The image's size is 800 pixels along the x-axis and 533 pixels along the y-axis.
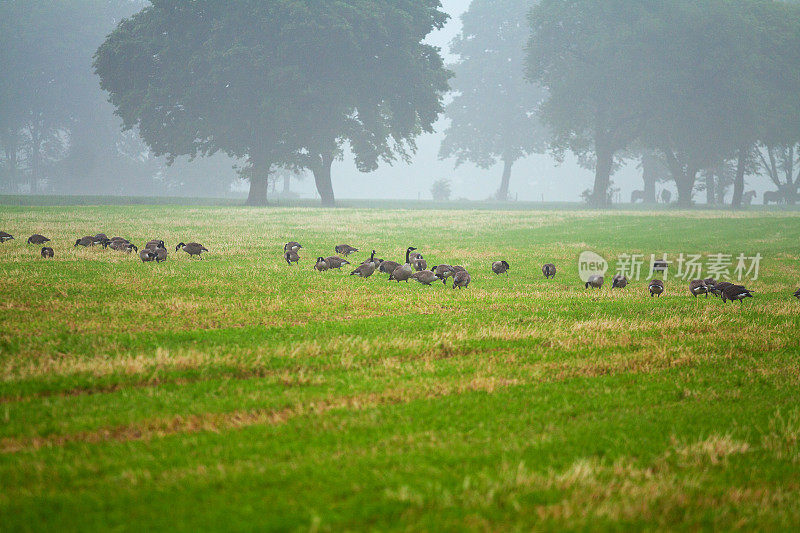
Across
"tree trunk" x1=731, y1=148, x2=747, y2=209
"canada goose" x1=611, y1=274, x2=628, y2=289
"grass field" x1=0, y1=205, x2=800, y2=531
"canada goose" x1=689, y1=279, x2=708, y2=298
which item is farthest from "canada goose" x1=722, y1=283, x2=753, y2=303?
"tree trunk" x1=731, y1=148, x2=747, y2=209

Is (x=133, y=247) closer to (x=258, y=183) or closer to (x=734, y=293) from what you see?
(x=734, y=293)

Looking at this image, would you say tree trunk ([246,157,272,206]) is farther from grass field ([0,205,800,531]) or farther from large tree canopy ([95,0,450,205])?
grass field ([0,205,800,531])

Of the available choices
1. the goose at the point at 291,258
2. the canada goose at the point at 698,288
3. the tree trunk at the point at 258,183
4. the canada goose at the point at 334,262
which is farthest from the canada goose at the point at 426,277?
the tree trunk at the point at 258,183

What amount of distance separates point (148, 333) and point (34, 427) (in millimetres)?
3516

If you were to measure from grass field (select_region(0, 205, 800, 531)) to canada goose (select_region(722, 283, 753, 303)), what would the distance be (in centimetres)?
55

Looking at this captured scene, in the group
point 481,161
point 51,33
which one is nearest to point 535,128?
point 481,161

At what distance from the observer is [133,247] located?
1889cm

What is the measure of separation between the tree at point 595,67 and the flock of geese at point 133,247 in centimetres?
5967

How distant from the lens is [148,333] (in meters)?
8.62

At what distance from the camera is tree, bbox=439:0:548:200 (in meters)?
94.2

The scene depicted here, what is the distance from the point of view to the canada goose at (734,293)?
1295 centimetres

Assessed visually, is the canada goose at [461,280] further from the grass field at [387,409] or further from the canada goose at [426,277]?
the grass field at [387,409]

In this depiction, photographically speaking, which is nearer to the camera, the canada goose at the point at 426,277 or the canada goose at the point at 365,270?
the canada goose at the point at 426,277

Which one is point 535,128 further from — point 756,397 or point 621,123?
point 756,397
